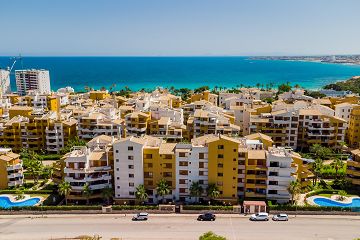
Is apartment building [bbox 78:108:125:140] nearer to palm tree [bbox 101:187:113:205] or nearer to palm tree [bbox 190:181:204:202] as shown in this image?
palm tree [bbox 101:187:113:205]

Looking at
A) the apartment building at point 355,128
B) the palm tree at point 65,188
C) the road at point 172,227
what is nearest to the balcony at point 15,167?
the road at point 172,227

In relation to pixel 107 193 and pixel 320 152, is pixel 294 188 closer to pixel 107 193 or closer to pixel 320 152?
pixel 320 152

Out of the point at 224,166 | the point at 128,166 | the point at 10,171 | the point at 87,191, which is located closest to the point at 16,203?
the point at 10,171

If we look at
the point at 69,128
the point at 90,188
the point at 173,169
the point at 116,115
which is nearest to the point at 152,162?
the point at 173,169

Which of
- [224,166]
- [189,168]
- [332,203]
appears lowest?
[332,203]

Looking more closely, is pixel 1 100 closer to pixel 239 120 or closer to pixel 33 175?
pixel 33 175

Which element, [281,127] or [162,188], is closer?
[162,188]
